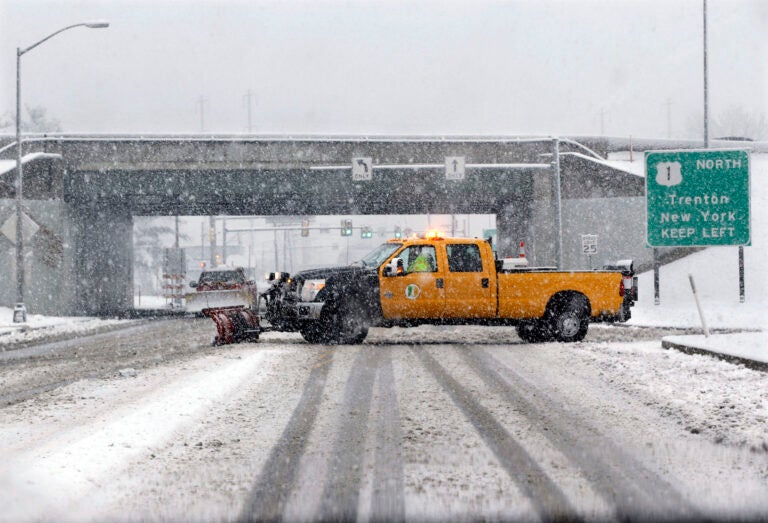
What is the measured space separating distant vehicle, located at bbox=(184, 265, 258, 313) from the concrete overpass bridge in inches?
354

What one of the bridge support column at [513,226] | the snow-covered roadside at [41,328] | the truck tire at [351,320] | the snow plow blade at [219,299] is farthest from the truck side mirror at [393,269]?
the bridge support column at [513,226]

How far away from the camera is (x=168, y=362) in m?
15.7

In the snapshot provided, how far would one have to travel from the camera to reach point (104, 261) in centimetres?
4612

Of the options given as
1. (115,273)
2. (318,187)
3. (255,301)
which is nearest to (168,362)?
(255,301)

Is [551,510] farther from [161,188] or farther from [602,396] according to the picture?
[161,188]

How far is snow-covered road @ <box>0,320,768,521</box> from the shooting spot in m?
6.21

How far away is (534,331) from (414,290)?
2881 mm

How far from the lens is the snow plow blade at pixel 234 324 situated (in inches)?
740

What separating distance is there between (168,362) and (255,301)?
17.3m

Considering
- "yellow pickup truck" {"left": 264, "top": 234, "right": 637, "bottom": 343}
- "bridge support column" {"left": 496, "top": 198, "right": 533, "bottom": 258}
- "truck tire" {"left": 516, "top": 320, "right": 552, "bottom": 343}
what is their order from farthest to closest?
1. "bridge support column" {"left": 496, "top": 198, "right": 533, "bottom": 258}
2. "truck tire" {"left": 516, "top": 320, "right": 552, "bottom": 343}
3. "yellow pickup truck" {"left": 264, "top": 234, "right": 637, "bottom": 343}

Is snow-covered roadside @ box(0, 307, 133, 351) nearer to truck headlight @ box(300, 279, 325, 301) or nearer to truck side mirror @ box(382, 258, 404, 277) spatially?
truck headlight @ box(300, 279, 325, 301)

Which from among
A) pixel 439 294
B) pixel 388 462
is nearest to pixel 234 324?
pixel 439 294

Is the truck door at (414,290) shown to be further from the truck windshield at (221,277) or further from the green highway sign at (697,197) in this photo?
the truck windshield at (221,277)

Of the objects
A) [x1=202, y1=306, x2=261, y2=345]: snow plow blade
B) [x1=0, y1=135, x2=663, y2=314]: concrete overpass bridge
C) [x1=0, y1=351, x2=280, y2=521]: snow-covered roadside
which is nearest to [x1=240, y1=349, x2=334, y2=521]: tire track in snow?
[x1=0, y1=351, x2=280, y2=521]: snow-covered roadside
